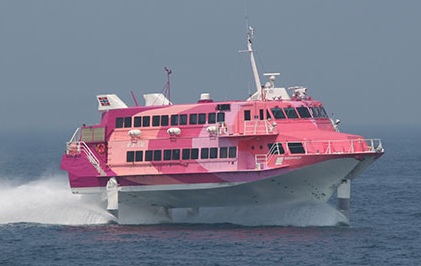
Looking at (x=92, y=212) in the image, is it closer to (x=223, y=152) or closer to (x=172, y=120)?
(x=172, y=120)

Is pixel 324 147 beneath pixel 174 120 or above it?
beneath

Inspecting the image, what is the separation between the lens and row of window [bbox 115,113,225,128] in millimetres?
41281

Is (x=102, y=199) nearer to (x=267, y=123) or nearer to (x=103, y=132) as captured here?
(x=103, y=132)

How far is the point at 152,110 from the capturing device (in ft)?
141

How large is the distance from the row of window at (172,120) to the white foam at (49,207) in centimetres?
558

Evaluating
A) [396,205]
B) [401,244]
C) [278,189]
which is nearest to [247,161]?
[278,189]

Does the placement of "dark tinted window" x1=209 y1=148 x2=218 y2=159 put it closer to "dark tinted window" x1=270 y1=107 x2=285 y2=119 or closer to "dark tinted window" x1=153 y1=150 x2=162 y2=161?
"dark tinted window" x1=153 y1=150 x2=162 y2=161

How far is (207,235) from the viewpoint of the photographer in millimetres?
39906

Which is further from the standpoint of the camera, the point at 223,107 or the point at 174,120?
the point at 174,120

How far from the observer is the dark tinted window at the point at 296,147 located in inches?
1538

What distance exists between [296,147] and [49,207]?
16.7 meters

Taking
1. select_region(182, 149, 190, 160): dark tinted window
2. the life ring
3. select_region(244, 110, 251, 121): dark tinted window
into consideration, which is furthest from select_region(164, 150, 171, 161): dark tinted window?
select_region(244, 110, 251, 121): dark tinted window

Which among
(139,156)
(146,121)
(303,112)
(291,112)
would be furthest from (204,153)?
(303,112)

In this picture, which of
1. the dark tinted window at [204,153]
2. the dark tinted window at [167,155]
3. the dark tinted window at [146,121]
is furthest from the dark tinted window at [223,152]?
the dark tinted window at [146,121]
